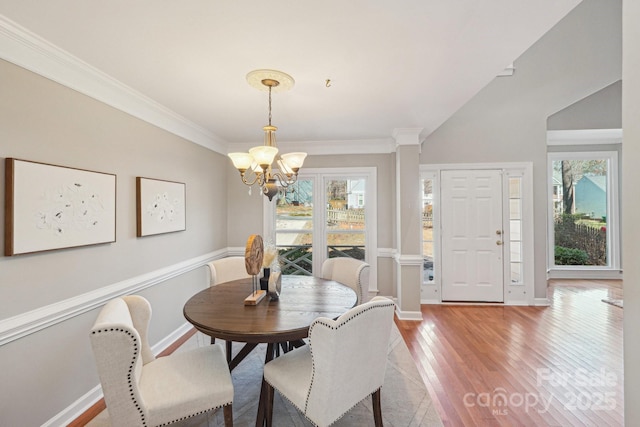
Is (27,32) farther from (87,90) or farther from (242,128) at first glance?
(242,128)

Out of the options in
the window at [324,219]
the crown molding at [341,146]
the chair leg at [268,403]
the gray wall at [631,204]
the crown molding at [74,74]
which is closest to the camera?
the gray wall at [631,204]

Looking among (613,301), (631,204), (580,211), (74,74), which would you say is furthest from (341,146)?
(580,211)

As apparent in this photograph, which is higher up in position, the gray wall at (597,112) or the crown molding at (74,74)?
the gray wall at (597,112)

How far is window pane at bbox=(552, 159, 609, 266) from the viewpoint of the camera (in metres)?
5.30

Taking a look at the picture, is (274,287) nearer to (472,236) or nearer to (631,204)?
(631,204)

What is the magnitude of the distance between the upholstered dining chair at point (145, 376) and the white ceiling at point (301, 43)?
1506 mm

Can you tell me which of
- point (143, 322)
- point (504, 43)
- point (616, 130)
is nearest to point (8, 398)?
point (143, 322)

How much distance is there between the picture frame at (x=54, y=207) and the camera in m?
1.52

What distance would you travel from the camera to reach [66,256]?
184 centimetres

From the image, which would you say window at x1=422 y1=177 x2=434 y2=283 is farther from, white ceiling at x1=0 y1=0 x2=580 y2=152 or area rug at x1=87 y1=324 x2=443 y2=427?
area rug at x1=87 y1=324 x2=443 y2=427

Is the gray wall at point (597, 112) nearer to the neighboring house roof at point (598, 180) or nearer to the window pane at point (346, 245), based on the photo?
the neighboring house roof at point (598, 180)

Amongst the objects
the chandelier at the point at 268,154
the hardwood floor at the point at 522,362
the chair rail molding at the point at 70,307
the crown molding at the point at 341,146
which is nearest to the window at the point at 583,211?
the hardwood floor at the point at 522,362

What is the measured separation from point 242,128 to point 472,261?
3726 millimetres

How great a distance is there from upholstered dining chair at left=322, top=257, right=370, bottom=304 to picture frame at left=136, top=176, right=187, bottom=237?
170cm
